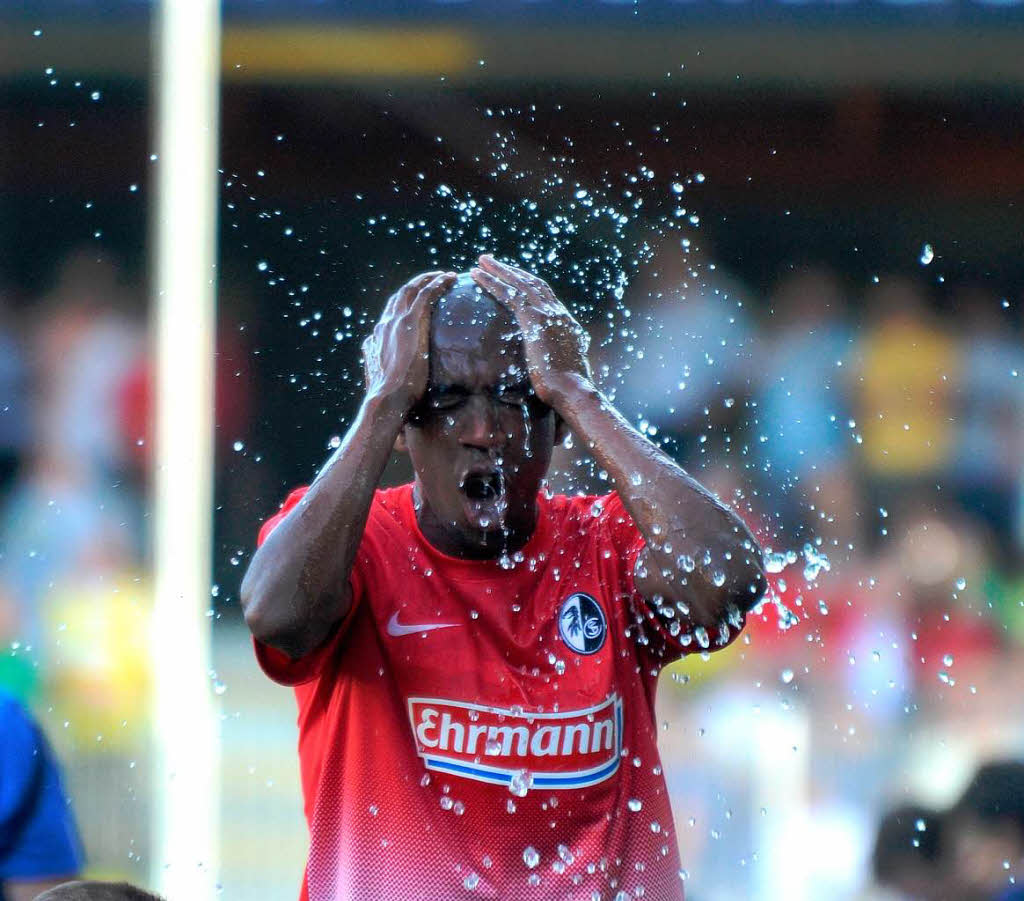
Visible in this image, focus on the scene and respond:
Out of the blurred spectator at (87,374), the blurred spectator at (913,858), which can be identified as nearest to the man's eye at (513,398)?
the blurred spectator at (913,858)

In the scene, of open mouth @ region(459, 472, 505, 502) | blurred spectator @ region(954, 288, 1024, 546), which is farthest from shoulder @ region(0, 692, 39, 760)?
blurred spectator @ region(954, 288, 1024, 546)

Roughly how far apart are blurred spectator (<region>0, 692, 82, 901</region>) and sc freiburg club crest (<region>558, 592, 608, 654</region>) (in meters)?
1.26

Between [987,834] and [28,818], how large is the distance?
2804mm

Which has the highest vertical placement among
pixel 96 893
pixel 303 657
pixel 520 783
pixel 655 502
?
pixel 655 502

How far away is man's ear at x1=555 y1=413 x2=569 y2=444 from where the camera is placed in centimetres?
281

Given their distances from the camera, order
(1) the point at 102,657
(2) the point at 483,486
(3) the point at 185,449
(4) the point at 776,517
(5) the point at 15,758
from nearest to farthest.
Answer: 1. (2) the point at 483,486
2. (5) the point at 15,758
3. (4) the point at 776,517
4. (1) the point at 102,657
5. (3) the point at 185,449

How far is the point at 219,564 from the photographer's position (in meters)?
7.01

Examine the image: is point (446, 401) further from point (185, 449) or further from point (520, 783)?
point (185, 449)

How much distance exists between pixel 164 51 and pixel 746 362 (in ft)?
10.4

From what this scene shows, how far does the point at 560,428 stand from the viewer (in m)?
2.84

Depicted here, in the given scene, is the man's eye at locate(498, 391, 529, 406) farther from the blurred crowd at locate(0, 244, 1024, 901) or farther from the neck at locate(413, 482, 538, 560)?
the blurred crowd at locate(0, 244, 1024, 901)

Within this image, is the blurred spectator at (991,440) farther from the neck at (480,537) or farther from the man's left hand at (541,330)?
the neck at (480,537)

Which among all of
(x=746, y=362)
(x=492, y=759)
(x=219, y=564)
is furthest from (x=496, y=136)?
(x=492, y=759)

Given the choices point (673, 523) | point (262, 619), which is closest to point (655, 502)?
point (673, 523)
